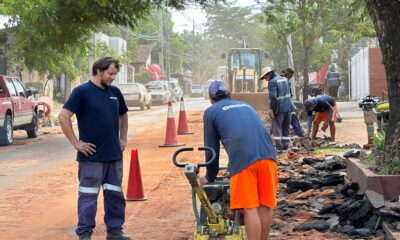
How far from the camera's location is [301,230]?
7.48m

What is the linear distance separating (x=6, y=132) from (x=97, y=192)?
45.1 ft

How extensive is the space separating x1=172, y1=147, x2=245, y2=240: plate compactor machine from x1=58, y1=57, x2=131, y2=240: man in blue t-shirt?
1.36 metres

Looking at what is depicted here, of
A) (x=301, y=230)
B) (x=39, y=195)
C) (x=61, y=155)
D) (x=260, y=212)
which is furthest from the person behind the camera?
(x=61, y=155)

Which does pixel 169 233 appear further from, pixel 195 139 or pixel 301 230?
pixel 195 139

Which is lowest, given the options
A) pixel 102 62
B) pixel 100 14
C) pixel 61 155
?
pixel 61 155

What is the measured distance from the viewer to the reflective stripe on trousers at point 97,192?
687 cm

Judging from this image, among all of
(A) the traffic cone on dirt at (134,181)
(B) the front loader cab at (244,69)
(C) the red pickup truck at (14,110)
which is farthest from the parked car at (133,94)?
(A) the traffic cone on dirt at (134,181)

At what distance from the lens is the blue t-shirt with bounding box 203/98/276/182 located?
5801 mm

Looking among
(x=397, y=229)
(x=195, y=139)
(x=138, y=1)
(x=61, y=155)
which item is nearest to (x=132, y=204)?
(x=397, y=229)

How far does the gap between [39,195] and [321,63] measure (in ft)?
126

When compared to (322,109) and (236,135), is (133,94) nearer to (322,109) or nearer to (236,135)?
(322,109)

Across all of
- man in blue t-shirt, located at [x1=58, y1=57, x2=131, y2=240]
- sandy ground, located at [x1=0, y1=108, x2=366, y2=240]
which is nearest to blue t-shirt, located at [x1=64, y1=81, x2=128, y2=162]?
man in blue t-shirt, located at [x1=58, y1=57, x2=131, y2=240]

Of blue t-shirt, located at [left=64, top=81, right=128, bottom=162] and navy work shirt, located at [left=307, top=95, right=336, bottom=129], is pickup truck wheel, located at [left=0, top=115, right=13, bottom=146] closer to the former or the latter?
navy work shirt, located at [left=307, top=95, right=336, bottom=129]

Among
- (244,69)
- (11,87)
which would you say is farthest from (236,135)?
(244,69)
